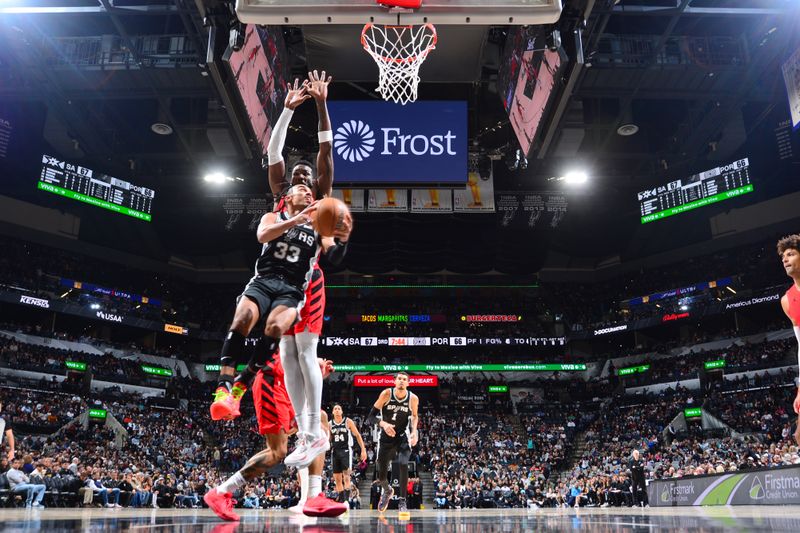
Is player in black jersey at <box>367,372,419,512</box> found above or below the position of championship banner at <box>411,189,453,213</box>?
below

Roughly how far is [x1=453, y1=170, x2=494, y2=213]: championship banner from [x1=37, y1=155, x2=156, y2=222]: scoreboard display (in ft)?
41.9

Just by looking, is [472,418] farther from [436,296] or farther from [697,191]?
[697,191]

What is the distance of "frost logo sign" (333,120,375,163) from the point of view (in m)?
13.8

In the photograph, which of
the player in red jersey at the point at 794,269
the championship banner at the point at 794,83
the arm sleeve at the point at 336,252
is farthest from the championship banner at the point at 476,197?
the arm sleeve at the point at 336,252

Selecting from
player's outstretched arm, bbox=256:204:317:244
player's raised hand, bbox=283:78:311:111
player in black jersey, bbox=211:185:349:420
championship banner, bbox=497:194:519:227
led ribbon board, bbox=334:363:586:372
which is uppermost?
championship banner, bbox=497:194:519:227

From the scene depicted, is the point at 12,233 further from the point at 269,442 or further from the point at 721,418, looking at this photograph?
the point at 721,418

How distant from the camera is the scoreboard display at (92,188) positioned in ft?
71.5

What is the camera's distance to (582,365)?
36.5 m

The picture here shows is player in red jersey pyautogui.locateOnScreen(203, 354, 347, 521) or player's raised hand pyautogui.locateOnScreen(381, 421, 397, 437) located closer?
player in red jersey pyautogui.locateOnScreen(203, 354, 347, 521)

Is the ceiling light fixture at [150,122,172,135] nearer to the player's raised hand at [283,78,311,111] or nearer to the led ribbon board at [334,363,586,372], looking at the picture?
the player's raised hand at [283,78,311,111]

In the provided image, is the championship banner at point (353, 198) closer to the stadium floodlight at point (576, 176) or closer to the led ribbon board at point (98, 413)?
the stadium floodlight at point (576, 176)

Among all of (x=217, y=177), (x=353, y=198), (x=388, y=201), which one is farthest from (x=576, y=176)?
(x=217, y=177)

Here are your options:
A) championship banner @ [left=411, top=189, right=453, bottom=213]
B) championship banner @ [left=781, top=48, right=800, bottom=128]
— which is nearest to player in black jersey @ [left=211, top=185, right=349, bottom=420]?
championship banner @ [left=781, top=48, right=800, bottom=128]

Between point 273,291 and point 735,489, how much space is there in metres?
12.7
